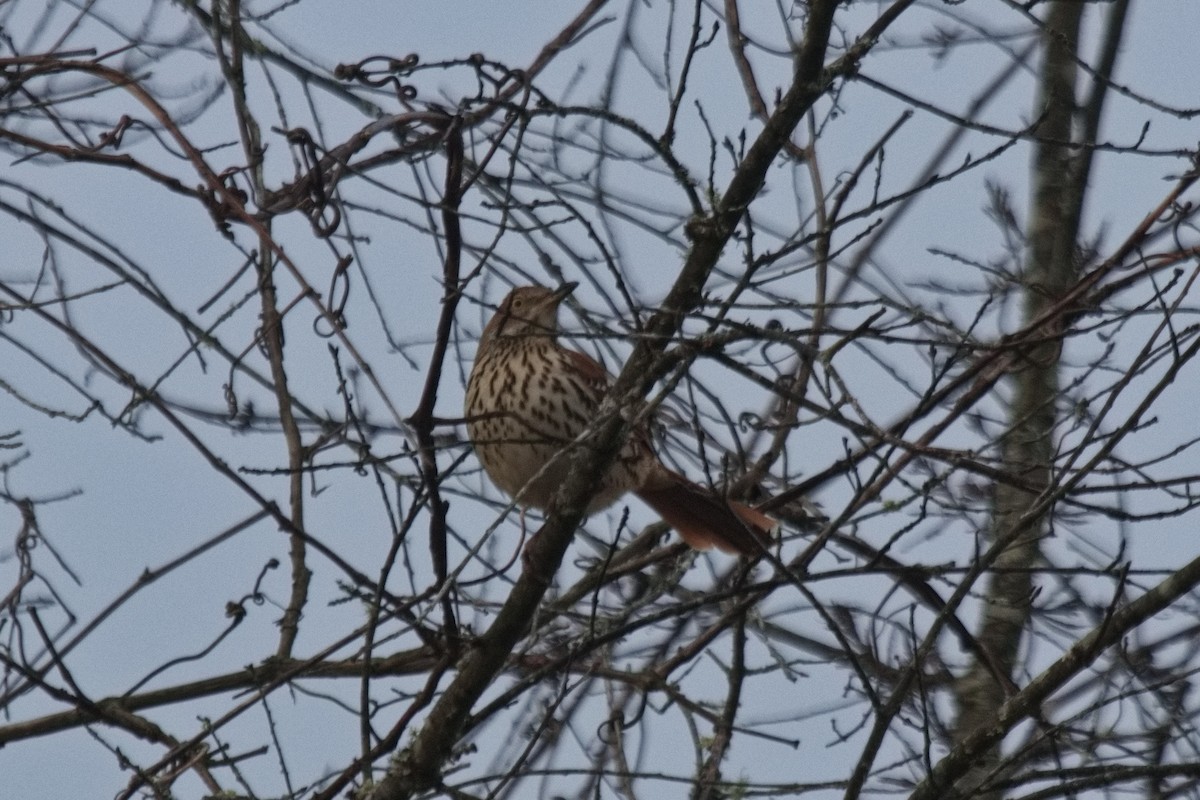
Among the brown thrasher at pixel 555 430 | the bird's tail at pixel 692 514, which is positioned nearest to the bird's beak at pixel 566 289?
the brown thrasher at pixel 555 430

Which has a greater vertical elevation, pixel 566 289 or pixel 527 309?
pixel 527 309

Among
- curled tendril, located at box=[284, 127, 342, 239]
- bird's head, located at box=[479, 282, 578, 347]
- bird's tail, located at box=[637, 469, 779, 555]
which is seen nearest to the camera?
curled tendril, located at box=[284, 127, 342, 239]

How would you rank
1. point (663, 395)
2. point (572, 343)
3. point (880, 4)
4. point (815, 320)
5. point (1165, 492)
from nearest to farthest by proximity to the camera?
1. point (663, 395)
2. point (1165, 492)
3. point (815, 320)
4. point (880, 4)
5. point (572, 343)

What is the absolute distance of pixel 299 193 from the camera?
3.53 m

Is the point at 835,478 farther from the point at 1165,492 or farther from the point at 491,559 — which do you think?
the point at 491,559

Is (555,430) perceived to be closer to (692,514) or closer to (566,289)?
(692,514)

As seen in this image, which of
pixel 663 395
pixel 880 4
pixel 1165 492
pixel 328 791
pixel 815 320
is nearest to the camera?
pixel 663 395

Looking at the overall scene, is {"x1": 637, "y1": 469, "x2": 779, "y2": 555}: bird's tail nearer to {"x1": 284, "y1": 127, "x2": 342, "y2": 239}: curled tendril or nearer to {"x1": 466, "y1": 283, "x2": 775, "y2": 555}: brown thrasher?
{"x1": 466, "y1": 283, "x2": 775, "y2": 555}: brown thrasher

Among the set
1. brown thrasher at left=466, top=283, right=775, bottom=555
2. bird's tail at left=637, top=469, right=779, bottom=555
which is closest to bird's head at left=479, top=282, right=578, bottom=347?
brown thrasher at left=466, top=283, right=775, bottom=555

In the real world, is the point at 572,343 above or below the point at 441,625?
above

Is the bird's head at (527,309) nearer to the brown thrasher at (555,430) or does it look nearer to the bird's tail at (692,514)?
the brown thrasher at (555,430)

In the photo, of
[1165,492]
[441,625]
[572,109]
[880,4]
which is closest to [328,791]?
[441,625]

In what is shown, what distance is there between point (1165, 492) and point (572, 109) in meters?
1.60

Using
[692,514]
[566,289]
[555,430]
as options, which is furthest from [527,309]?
[566,289]
